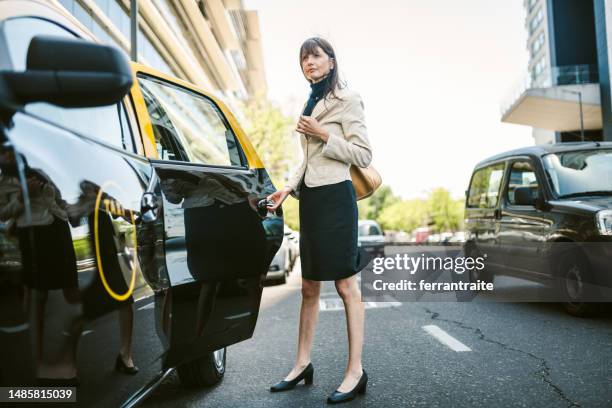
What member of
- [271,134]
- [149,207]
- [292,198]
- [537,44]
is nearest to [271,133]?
[271,134]

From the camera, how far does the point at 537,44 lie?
170 ft

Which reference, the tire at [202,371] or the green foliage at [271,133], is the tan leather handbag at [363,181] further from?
the green foliage at [271,133]

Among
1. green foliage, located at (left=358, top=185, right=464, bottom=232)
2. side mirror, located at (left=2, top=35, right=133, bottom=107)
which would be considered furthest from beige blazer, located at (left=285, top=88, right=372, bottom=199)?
green foliage, located at (left=358, top=185, right=464, bottom=232)

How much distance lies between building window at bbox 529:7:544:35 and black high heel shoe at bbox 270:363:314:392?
52.1 m

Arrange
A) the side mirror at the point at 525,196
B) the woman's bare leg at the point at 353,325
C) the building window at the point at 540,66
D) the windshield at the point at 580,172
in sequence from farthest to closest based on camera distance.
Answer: the building window at the point at 540,66 → the side mirror at the point at 525,196 → the windshield at the point at 580,172 → the woman's bare leg at the point at 353,325

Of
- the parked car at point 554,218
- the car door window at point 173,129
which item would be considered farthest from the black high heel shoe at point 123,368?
the parked car at point 554,218

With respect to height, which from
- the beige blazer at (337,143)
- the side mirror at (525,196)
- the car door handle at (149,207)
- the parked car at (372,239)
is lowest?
the parked car at (372,239)

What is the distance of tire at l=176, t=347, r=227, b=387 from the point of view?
Answer: 319cm

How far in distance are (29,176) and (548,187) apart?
5.72m

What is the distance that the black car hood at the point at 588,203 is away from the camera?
5.24m

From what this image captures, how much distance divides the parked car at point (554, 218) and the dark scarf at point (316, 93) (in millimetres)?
3273

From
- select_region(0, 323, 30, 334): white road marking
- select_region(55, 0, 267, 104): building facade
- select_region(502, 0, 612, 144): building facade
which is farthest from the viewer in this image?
select_region(502, 0, 612, 144): building facade

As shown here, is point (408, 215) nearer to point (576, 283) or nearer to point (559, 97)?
point (559, 97)

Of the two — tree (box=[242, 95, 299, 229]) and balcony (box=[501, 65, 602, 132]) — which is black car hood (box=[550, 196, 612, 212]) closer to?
tree (box=[242, 95, 299, 229])
